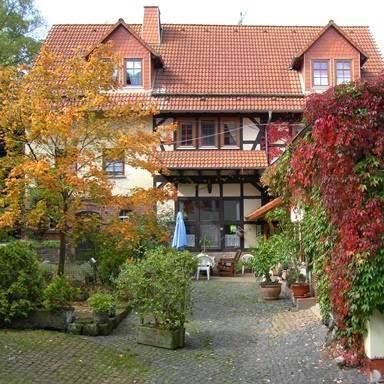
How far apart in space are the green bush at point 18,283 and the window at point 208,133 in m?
13.5

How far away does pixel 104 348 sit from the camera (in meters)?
9.98

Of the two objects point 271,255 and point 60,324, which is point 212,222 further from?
point 60,324

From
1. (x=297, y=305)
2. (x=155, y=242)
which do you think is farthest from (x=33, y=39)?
(x=297, y=305)

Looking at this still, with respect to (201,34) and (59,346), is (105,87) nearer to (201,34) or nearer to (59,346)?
(59,346)

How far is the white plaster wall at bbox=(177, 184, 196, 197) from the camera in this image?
944 inches

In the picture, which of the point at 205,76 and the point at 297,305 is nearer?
the point at 297,305

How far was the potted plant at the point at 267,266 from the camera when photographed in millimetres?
15328

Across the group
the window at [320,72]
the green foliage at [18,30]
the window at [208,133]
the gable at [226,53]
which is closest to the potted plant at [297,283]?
the window at [208,133]

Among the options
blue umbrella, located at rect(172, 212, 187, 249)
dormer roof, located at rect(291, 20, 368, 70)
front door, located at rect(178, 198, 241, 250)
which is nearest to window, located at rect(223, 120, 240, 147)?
front door, located at rect(178, 198, 241, 250)

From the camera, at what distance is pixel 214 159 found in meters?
23.3

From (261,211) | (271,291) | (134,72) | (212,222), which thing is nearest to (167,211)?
(212,222)

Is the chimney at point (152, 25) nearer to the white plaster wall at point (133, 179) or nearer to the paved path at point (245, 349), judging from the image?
the white plaster wall at point (133, 179)

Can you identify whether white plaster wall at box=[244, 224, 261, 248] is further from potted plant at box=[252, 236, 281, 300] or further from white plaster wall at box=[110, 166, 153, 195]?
potted plant at box=[252, 236, 281, 300]

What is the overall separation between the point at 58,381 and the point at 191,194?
16399 millimetres
